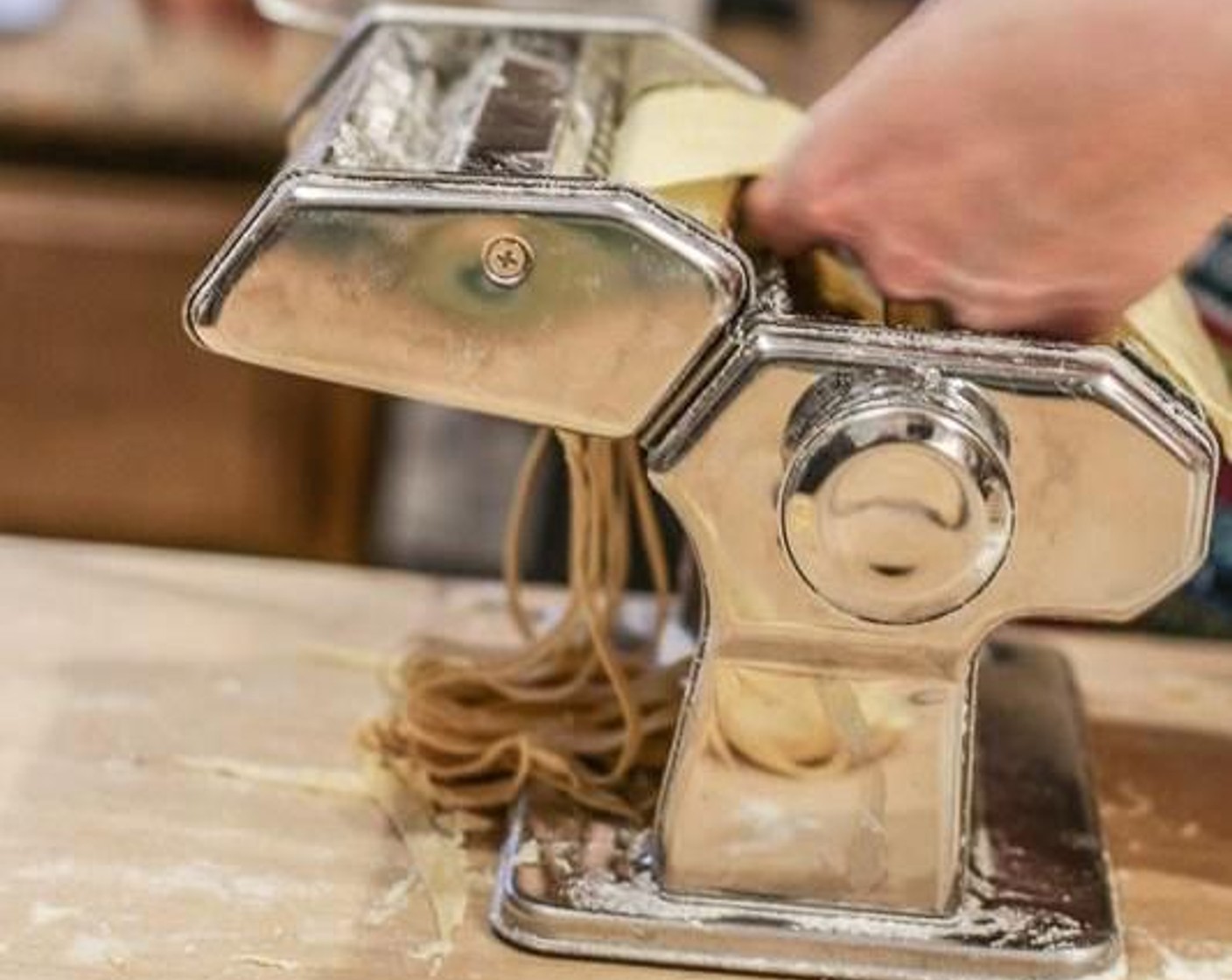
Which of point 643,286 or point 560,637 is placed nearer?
point 643,286

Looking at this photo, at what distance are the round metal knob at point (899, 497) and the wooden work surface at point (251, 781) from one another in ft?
0.45

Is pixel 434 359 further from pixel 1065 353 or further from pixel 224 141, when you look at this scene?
pixel 224 141

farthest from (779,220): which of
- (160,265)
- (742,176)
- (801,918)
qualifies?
(160,265)

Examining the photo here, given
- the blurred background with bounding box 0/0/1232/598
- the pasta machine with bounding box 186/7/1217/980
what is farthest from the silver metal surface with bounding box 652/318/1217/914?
the blurred background with bounding box 0/0/1232/598

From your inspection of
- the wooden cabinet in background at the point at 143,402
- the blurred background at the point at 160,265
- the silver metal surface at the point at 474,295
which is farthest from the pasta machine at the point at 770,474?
the wooden cabinet in background at the point at 143,402

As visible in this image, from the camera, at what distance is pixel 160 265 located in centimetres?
149

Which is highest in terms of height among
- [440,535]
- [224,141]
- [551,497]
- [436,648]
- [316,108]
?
[316,108]

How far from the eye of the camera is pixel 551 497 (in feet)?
4.57

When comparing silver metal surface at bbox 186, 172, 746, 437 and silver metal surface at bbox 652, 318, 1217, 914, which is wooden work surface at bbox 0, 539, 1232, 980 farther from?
silver metal surface at bbox 186, 172, 746, 437

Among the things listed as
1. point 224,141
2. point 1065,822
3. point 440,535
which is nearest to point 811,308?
point 1065,822

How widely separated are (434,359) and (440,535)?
47.8 inches

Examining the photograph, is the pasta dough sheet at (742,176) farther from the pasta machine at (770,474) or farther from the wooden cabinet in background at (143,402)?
the wooden cabinet in background at (143,402)

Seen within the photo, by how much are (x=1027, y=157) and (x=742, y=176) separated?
102 millimetres

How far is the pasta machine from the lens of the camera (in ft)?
2.15
